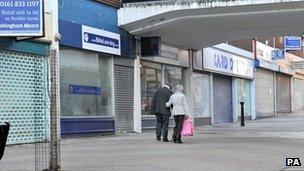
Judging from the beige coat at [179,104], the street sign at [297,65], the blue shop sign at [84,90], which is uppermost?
the street sign at [297,65]

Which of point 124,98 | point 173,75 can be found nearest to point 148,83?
point 124,98

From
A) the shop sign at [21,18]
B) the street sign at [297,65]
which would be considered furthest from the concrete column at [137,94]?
the street sign at [297,65]

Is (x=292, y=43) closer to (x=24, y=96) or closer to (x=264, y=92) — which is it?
(x=264, y=92)

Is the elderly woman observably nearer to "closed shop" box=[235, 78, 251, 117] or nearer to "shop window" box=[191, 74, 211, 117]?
"shop window" box=[191, 74, 211, 117]

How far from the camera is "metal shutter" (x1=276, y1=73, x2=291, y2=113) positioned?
4322 centimetres

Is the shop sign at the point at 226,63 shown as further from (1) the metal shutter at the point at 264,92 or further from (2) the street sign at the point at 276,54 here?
(2) the street sign at the point at 276,54

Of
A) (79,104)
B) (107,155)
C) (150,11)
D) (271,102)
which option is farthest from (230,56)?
(107,155)

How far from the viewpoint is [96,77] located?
1986 centimetres

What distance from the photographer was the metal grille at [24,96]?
15.7 metres

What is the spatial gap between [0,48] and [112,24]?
19.2 ft

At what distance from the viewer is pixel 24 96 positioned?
16.3m

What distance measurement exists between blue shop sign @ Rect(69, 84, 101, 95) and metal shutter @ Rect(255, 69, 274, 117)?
2023 cm

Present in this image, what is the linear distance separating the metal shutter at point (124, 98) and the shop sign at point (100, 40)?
0.82 m

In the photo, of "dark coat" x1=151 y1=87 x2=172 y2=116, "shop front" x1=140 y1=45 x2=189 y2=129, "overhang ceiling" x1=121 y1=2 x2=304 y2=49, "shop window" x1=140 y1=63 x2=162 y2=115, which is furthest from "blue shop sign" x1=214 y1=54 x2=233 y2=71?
"dark coat" x1=151 y1=87 x2=172 y2=116
